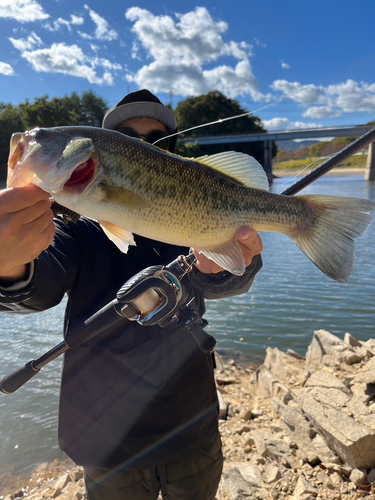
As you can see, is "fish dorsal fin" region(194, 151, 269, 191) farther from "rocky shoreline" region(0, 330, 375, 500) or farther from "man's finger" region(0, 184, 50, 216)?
"rocky shoreline" region(0, 330, 375, 500)

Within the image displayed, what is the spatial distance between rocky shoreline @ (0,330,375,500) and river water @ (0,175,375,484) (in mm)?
809

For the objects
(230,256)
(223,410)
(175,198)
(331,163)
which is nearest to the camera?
(175,198)

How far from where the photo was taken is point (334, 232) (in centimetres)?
205

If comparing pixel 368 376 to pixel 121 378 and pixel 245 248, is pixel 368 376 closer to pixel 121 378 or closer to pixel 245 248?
pixel 245 248

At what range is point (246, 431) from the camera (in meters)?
4.47

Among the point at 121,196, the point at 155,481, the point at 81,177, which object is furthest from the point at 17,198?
the point at 155,481

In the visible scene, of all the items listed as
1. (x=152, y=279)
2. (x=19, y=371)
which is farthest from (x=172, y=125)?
(x=19, y=371)

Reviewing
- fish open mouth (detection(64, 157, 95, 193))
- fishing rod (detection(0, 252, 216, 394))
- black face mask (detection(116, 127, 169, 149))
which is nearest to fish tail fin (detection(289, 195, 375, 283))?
fishing rod (detection(0, 252, 216, 394))

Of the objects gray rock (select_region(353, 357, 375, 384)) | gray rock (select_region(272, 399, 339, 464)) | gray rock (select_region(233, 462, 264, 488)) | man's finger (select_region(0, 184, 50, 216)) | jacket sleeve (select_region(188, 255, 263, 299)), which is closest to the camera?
man's finger (select_region(0, 184, 50, 216))

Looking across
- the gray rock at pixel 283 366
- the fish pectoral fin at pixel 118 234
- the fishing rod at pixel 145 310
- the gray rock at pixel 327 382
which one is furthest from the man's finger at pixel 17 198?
the gray rock at pixel 283 366

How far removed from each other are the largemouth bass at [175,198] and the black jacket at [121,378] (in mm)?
473

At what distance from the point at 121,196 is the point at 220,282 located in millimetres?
930

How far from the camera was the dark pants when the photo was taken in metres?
2.21

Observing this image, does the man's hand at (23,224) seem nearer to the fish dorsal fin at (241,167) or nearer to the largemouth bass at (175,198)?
the largemouth bass at (175,198)
